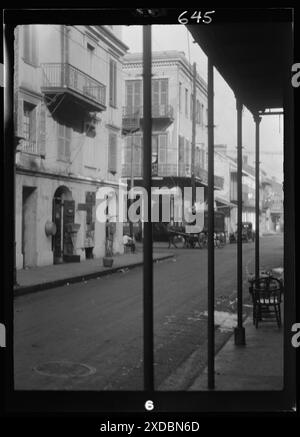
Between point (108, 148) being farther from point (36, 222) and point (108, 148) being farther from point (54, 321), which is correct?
point (54, 321)

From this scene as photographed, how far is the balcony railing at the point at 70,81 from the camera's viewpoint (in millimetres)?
15984

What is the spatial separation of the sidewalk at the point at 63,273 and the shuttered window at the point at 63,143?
3.22 metres

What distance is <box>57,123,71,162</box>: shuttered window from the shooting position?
16.7 m

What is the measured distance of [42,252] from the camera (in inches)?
648

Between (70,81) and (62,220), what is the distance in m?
4.83

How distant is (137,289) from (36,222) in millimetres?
4453

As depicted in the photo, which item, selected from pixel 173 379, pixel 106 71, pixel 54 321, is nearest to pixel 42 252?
pixel 106 71

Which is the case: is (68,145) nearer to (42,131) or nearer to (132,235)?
(42,131)

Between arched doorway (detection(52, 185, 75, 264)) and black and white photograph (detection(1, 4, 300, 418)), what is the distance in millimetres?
70

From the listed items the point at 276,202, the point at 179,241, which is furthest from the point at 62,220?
the point at 276,202

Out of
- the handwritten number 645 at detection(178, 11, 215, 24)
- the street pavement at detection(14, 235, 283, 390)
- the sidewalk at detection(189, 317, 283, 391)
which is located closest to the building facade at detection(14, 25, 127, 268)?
the street pavement at detection(14, 235, 283, 390)

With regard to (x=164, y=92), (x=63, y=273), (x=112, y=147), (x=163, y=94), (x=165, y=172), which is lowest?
(x=63, y=273)

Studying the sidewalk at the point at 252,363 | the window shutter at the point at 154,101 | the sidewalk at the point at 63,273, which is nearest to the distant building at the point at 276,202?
the window shutter at the point at 154,101

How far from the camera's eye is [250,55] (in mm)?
5000
